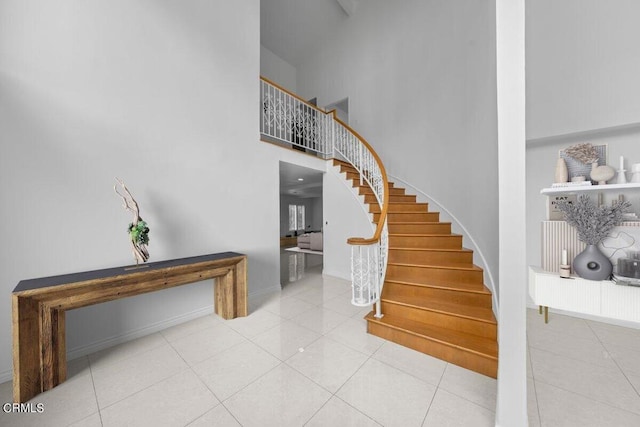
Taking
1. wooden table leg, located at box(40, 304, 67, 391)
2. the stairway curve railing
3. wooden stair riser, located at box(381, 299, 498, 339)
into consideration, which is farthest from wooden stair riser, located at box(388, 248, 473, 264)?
wooden table leg, located at box(40, 304, 67, 391)

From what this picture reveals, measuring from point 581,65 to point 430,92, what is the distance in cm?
204

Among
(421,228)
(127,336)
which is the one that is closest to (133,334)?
(127,336)

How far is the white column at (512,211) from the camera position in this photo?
1.21 m

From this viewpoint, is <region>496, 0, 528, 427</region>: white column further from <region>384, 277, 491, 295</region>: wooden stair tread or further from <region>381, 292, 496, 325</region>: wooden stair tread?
<region>384, 277, 491, 295</region>: wooden stair tread

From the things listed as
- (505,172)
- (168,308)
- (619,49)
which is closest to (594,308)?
(505,172)

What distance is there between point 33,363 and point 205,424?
4.44ft

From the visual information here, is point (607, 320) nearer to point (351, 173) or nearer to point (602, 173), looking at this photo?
point (602, 173)

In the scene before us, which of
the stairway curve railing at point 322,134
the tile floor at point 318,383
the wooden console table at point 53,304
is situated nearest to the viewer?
the tile floor at point 318,383

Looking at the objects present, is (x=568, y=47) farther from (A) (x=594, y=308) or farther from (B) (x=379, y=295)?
(B) (x=379, y=295)

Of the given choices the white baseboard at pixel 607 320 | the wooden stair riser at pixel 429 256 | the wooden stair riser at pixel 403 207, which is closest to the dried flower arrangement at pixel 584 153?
the wooden stair riser at pixel 429 256

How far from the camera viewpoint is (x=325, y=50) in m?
6.25

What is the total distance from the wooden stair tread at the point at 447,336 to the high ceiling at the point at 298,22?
6.73 meters

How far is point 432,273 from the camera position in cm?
274

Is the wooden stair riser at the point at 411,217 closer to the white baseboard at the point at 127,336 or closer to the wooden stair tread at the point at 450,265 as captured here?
the wooden stair tread at the point at 450,265
